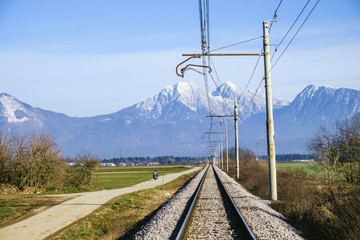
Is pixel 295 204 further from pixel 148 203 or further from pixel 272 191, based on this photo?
pixel 148 203

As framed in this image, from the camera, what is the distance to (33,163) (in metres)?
32.0

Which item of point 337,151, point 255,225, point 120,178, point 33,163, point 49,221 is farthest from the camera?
point 120,178

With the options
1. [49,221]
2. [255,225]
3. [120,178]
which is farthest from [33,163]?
[120,178]

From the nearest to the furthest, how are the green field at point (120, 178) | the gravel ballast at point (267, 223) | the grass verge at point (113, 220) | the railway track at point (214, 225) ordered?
the gravel ballast at point (267, 223) → the railway track at point (214, 225) → the grass verge at point (113, 220) → the green field at point (120, 178)

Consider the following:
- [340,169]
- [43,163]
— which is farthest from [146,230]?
[340,169]

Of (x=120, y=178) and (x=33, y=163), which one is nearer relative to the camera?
(x=33, y=163)

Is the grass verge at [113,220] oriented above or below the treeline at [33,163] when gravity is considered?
below

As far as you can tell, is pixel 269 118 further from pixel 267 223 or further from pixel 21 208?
pixel 21 208

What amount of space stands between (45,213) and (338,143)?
2554 centimetres

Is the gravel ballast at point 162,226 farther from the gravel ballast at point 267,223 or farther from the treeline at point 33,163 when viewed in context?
the treeline at point 33,163

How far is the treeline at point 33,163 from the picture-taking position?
31375 millimetres

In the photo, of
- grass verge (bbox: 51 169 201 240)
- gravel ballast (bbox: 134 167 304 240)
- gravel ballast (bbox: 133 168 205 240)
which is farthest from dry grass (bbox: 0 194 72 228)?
gravel ballast (bbox: 134 167 304 240)

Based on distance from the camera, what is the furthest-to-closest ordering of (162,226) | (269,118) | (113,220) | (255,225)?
(269,118) < (113,220) < (162,226) < (255,225)

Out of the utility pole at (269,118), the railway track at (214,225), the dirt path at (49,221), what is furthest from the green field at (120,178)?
the railway track at (214,225)
